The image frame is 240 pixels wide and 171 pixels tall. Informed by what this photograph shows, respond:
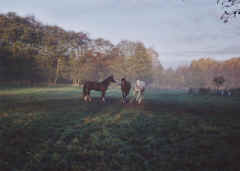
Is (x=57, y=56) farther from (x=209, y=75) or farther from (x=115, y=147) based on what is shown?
(x=209, y=75)

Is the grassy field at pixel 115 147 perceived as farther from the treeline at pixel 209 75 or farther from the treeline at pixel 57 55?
the treeline at pixel 209 75

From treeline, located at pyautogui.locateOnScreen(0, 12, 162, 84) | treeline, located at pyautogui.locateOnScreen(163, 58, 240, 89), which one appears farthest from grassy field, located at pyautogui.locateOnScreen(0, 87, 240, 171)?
treeline, located at pyautogui.locateOnScreen(163, 58, 240, 89)

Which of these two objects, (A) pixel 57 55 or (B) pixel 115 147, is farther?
(A) pixel 57 55

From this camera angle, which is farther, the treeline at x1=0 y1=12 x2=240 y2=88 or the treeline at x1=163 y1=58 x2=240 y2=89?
the treeline at x1=163 y1=58 x2=240 y2=89

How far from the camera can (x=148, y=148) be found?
3.91m

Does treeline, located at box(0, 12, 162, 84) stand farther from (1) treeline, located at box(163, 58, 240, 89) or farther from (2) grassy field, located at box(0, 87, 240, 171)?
(1) treeline, located at box(163, 58, 240, 89)

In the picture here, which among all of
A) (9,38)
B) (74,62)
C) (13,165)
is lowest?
(13,165)

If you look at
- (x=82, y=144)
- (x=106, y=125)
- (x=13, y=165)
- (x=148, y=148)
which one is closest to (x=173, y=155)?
(x=148, y=148)

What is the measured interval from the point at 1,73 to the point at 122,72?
25.2 metres

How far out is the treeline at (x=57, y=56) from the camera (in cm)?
2477

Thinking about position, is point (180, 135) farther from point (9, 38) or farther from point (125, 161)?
point (9, 38)

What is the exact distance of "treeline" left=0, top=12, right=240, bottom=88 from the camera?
24766mm

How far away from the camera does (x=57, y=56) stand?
32875 millimetres

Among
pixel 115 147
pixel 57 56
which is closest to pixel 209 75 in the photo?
pixel 57 56
